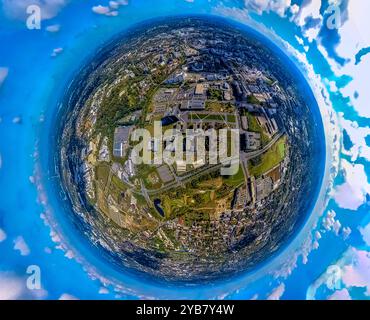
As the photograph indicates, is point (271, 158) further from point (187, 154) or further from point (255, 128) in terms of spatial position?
A: point (187, 154)

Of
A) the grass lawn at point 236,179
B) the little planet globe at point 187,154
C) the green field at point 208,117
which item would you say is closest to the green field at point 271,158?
the little planet globe at point 187,154

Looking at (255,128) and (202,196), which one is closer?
(202,196)

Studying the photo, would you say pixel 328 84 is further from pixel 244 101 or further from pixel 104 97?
pixel 104 97

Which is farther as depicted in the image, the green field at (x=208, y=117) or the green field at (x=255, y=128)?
the green field at (x=255, y=128)

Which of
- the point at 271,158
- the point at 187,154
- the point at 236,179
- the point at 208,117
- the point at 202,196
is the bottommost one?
the point at 202,196

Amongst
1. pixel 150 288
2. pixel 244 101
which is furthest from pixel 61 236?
pixel 244 101

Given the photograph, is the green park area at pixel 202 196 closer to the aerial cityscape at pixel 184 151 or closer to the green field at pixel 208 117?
the aerial cityscape at pixel 184 151

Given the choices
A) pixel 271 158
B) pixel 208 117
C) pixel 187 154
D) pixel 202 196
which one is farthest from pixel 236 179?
pixel 208 117
